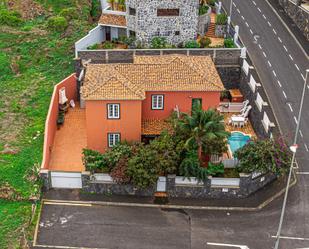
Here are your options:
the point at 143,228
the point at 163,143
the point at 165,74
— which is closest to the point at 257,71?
the point at 165,74

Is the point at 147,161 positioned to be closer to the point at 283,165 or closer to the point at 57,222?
the point at 57,222

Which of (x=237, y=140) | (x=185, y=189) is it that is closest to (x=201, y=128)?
(x=185, y=189)

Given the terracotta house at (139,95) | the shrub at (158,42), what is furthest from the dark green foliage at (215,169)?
the shrub at (158,42)

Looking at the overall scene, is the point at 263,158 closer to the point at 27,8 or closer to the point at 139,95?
the point at 139,95

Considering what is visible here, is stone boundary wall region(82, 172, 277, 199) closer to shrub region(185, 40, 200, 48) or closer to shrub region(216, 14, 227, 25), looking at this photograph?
shrub region(185, 40, 200, 48)

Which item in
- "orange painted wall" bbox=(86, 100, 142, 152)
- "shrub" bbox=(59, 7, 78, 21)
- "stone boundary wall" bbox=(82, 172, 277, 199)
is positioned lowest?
"stone boundary wall" bbox=(82, 172, 277, 199)

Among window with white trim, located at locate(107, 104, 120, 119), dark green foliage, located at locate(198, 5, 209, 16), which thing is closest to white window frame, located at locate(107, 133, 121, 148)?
window with white trim, located at locate(107, 104, 120, 119)

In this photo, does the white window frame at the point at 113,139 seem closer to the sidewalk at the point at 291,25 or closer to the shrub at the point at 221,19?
the shrub at the point at 221,19

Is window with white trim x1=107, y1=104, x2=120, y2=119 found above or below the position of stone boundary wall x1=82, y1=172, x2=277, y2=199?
above
